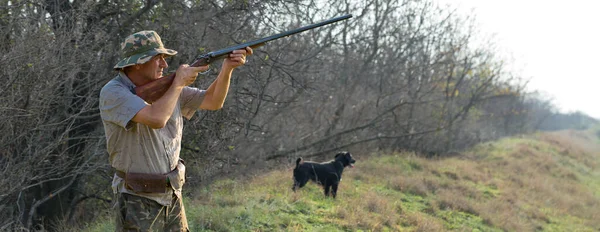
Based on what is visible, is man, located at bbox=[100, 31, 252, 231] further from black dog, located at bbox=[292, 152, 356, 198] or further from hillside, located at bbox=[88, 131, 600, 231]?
black dog, located at bbox=[292, 152, 356, 198]

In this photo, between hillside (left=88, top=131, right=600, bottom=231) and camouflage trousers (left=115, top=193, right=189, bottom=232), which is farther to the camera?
hillside (left=88, top=131, right=600, bottom=231)

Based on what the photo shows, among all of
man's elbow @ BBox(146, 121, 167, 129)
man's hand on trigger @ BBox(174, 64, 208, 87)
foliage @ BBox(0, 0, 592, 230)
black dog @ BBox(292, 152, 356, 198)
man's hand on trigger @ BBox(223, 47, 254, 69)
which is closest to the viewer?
man's elbow @ BBox(146, 121, 167, 129)

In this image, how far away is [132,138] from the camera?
3.67m

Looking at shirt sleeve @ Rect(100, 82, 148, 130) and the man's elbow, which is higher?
shirt sleeve @ Rect(100, 82, 148, 130)

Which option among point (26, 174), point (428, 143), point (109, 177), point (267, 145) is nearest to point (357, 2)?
point (267, 145)

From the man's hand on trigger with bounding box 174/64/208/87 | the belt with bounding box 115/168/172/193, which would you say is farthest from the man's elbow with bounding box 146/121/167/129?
the belt with bounding box 115/168/172/193

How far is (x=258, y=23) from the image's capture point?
923cm

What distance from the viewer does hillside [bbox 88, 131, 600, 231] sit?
760cm

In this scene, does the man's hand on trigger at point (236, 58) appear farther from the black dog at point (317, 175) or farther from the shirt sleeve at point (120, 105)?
the black dog at point (317, 175)

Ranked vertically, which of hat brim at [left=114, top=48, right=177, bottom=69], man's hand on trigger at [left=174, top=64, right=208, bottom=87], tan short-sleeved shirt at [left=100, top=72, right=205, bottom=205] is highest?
hat brim at [left=114, top=48, right=177, bottom=69]

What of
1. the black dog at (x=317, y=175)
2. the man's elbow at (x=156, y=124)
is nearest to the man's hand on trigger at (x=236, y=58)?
the man's elbow at (x=156, y=124)

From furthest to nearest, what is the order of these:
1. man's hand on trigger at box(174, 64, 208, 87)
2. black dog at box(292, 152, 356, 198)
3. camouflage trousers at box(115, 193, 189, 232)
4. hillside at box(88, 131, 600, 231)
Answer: black dog at box(292, 152, 356, 198)
hillside at box(88, 131, 600, 231)
camouflage trousers at box(115, 193, 189, 232)
man's hand on trigger at box(174, 64, 208, 87)

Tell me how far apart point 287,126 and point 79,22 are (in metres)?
8.85

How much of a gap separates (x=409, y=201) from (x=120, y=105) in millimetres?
8954
